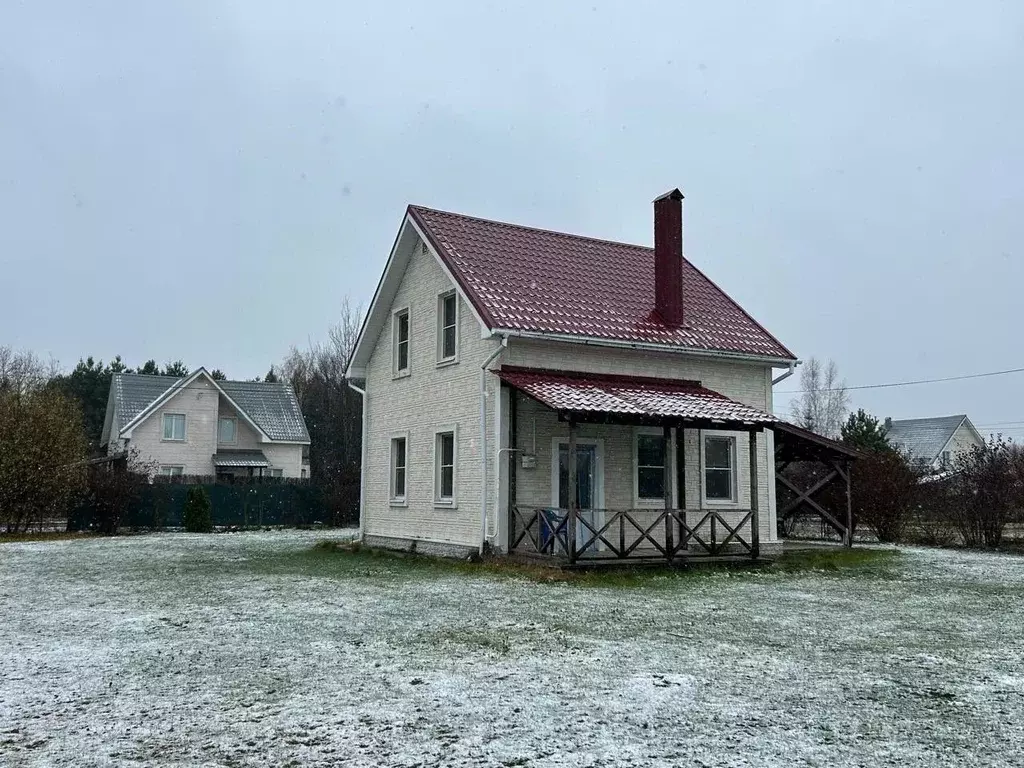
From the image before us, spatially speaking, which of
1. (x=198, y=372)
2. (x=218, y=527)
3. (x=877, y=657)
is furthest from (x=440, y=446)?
(x=198, y=372)

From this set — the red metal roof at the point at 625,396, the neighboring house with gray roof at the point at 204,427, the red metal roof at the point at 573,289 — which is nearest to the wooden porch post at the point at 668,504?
the red metal roof at the point at 625,396

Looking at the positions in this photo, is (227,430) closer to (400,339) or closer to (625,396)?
(400,339)

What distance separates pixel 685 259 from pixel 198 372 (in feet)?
83.5

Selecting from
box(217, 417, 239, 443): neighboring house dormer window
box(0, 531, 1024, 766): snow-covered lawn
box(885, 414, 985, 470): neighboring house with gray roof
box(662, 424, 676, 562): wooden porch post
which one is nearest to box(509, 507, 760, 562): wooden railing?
box(662, 424, 676, 562): wooden porch post

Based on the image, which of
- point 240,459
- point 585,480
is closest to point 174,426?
point 240,459

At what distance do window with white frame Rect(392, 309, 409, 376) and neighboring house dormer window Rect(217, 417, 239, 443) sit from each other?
24.8m

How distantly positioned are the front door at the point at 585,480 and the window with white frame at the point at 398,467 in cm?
426

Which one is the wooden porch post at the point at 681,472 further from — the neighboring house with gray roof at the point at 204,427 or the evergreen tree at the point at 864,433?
the neighboring house with gray roof at the point at 204,427

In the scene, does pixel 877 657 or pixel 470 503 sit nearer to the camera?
pixel 877 657

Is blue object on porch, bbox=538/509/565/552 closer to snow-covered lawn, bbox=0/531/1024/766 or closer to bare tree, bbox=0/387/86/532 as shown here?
snow-covered lawn, bbox=0/531/1024/766

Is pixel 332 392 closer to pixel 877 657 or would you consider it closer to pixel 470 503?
pixel 470 503

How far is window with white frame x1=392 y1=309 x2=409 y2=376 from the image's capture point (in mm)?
19791

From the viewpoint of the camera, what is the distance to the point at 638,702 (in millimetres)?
6125

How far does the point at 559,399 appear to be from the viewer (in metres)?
14.2
